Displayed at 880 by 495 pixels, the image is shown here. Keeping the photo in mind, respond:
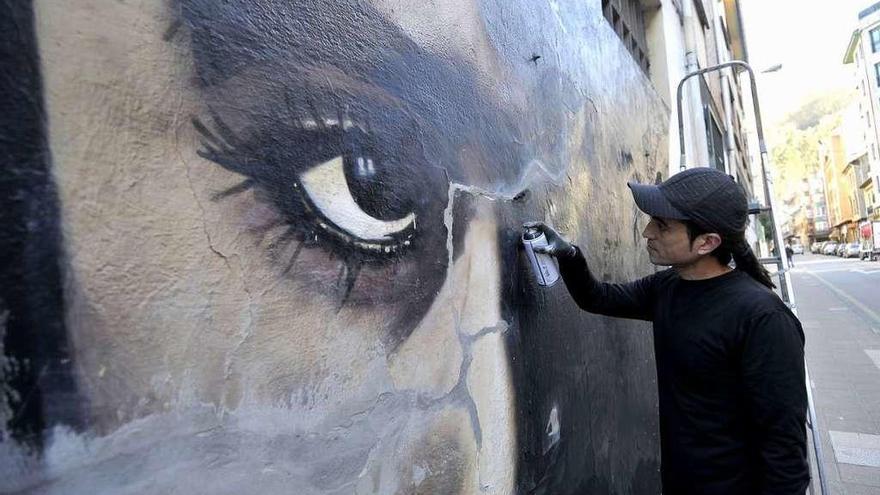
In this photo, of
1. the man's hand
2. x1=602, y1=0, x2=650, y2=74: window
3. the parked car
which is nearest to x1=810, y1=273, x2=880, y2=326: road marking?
x1=602, y1=0, x2=650, y2=74: window

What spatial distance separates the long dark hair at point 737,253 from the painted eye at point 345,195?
1.06 metres

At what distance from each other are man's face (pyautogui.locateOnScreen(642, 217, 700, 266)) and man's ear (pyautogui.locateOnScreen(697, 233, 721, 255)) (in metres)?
0.01

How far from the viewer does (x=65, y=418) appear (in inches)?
31.9

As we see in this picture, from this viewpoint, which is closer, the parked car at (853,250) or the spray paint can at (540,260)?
the spray paint can at (540,260)

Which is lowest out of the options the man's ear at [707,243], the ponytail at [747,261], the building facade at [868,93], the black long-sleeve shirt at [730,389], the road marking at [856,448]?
the road marking at [856,448]

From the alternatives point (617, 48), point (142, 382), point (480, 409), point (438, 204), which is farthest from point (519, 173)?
point (617, 48)

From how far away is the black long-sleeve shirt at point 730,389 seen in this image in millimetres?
1518

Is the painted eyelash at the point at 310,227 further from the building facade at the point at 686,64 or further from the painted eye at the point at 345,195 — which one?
the building facade at the point at 686,64

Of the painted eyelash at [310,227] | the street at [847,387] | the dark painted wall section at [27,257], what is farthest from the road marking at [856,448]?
the dark painted wall section at [27,257]

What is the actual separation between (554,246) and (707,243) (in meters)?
0.53

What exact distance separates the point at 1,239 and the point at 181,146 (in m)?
0.32

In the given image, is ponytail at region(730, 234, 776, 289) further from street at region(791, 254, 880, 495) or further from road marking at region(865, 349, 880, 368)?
road marking at region(865, 349, 880, 368)

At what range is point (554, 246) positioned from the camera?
2031mm

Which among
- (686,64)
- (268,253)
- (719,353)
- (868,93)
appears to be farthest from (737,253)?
(868,93)
